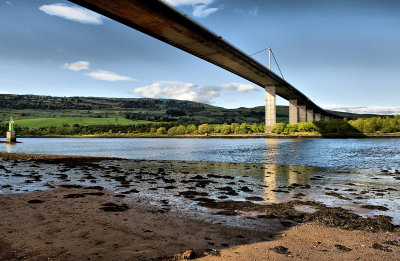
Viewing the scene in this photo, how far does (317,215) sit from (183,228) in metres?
4.36

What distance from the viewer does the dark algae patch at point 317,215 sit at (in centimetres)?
783

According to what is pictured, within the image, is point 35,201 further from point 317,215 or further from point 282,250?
point 317,215

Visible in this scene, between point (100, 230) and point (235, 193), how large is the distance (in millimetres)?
6933

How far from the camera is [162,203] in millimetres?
10562

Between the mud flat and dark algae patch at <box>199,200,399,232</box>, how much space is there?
0.03 m

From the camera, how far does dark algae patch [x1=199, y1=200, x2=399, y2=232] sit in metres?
7.83

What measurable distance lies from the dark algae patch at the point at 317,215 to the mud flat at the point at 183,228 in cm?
3

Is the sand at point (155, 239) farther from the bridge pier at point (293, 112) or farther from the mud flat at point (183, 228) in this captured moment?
the bridge pier at point (293, 112)

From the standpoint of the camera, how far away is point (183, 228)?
7492mm

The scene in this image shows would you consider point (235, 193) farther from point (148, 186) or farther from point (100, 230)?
point (100, 230)

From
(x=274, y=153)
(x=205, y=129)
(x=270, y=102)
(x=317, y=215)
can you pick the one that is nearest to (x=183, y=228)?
(x=317, y=215)

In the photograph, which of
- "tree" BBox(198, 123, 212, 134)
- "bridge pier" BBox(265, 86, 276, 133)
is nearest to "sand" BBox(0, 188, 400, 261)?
"bridge pier" BBox(265, 86, 276, 133)

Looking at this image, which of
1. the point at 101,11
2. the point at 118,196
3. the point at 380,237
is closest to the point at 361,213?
the point at 380,237

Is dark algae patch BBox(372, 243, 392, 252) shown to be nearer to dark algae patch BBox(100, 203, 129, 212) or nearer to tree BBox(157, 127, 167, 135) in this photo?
dark algae patch BBox(100, 203, 129, 212)
